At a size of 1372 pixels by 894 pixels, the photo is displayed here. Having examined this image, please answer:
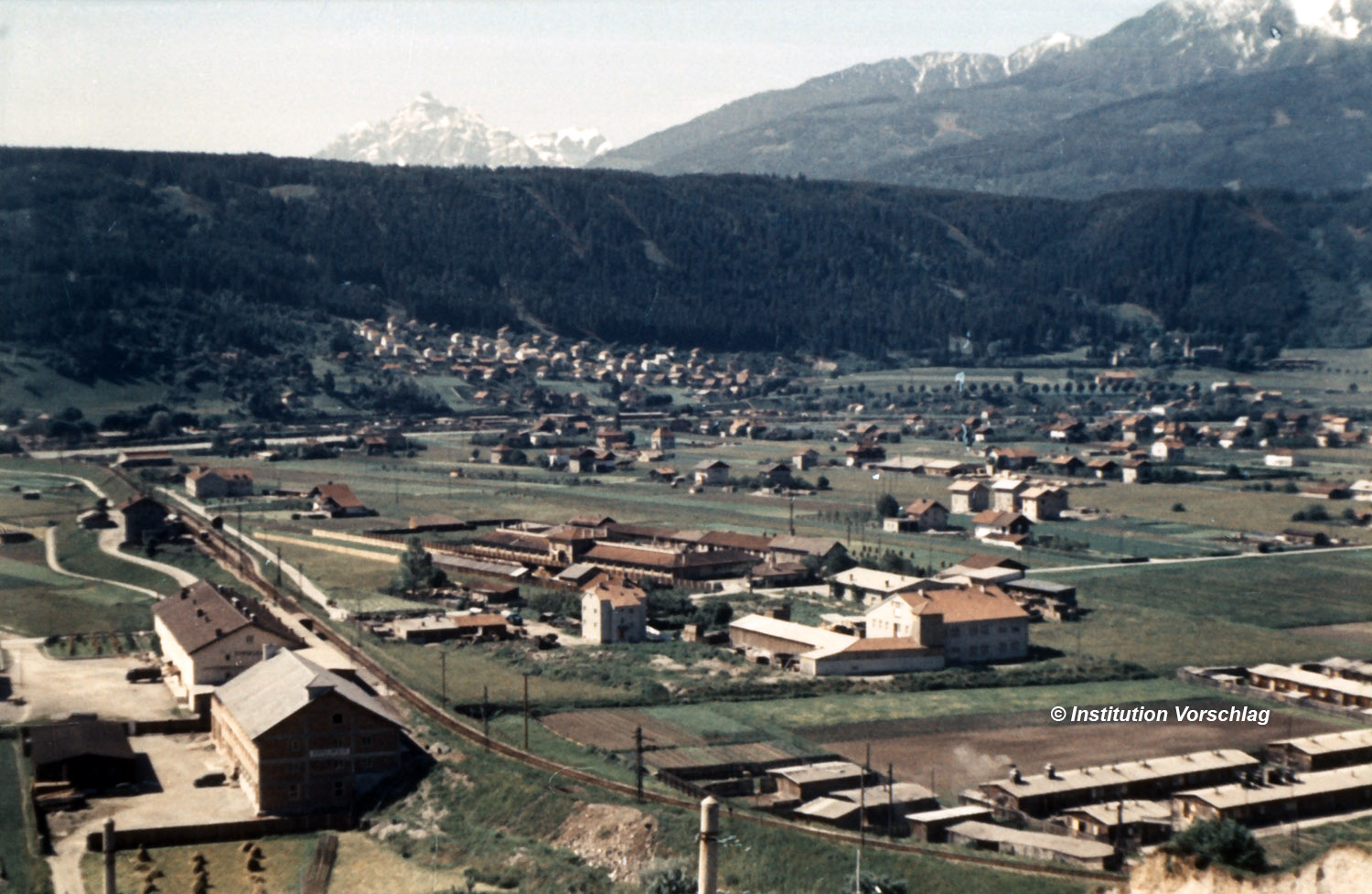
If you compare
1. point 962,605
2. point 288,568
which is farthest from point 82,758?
point 288,568

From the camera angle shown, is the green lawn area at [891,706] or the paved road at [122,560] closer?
the green lawn area at [891,706]

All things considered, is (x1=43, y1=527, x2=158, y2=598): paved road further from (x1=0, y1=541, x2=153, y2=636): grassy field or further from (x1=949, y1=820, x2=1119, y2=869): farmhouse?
(x1=949, y1=820, x2=1119, y2=869): farmhouse

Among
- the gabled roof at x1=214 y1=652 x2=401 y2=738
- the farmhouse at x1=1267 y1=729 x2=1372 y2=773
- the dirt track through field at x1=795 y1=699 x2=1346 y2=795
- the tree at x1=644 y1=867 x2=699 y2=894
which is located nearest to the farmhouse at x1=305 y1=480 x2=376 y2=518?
the gabled roof at x1=214 y1=652 x2=401 y2=738

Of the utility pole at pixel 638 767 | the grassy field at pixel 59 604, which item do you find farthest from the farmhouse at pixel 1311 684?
the grassy field at pixel 59 604

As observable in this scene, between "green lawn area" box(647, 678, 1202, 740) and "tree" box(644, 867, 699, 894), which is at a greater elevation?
"tree" box(644, 867, 699, 894)

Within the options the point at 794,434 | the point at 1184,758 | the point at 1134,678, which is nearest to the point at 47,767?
the point at 1184,758

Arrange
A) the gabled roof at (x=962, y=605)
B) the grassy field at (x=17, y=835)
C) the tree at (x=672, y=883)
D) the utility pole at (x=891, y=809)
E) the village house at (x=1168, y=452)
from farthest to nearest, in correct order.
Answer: the village house at (x=1168, y=452) → the gabled roof at (x=962, y=605) → the utility pole at (x=891, y=809) → the grassy field at (x=17, y=835) → the tree at (x=672, y=883)

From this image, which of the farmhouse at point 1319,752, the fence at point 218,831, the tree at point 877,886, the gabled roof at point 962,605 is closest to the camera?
the tree at point 877,886

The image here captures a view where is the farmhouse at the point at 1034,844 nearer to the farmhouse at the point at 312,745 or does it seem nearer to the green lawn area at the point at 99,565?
the farmhouse at the point at 312,745
